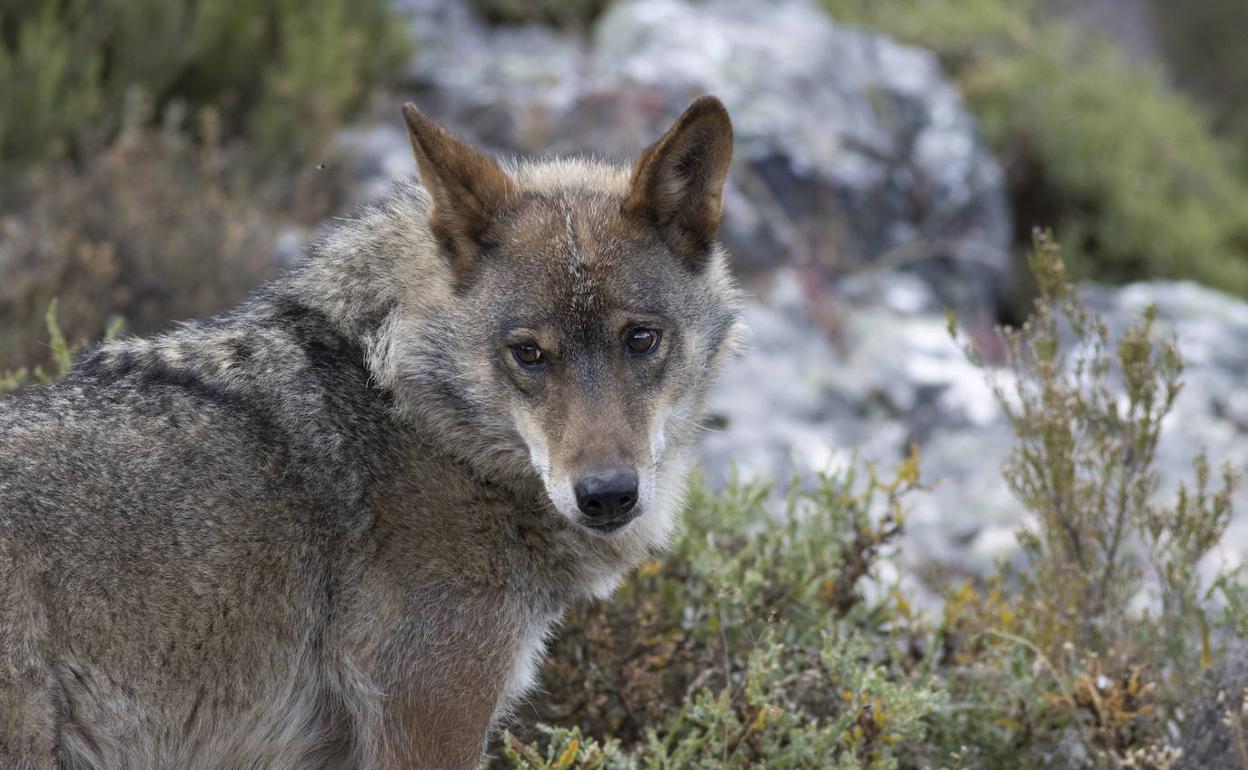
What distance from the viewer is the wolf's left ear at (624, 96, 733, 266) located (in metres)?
3.63

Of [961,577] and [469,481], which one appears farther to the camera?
[961,577]

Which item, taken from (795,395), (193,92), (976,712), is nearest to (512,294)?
(976,712)

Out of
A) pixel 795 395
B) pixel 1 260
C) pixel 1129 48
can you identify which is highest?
pixel 1129 48

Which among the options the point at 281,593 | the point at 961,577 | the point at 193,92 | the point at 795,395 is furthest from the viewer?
the point at 193,92

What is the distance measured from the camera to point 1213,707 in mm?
4195

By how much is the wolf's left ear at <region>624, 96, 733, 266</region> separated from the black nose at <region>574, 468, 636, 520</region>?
0.79 meters

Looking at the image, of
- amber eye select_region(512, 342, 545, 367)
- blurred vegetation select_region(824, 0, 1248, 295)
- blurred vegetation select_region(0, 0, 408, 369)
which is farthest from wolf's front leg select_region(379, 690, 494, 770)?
blurred vegetation select_region(824, 0, 1248, 295)

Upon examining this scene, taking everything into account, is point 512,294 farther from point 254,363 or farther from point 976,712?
point 976,712

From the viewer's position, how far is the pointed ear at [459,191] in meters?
3.54

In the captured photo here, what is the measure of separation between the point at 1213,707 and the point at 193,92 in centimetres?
746

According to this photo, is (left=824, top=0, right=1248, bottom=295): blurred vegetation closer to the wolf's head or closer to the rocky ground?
the rocky ground

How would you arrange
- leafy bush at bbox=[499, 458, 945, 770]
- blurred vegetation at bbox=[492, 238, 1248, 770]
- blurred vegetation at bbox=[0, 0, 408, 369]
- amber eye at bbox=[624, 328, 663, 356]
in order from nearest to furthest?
amber eye at bbox=[624, 328, 663, 356], leafy bush at bbox=[499, 458, 945, 770], blurred vegetation at bbox=[492, 238, 1248, 770], blurred vegetation at bbox=[0, 0, 408, 369]

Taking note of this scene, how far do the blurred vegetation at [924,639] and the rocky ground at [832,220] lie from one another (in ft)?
6.40

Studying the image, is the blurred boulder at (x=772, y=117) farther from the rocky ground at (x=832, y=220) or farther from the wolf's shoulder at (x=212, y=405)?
the wolf's shoulder at (x=212, y=405)
